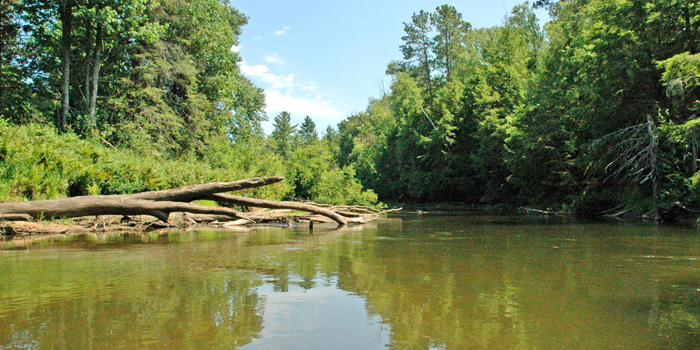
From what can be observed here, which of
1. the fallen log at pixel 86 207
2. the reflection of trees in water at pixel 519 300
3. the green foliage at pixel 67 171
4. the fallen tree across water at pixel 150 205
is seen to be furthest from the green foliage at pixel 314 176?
the reflection of trees in water at pixel 519 300

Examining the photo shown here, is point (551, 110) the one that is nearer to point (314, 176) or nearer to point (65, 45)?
point (314, 176)

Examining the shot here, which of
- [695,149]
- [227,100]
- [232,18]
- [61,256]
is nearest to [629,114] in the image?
[695,149]

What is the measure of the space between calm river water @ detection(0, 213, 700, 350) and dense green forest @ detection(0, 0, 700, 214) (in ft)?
27.0

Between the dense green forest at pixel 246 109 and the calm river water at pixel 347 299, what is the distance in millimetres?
8230

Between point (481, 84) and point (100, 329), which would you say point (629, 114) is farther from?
point (100, 329)

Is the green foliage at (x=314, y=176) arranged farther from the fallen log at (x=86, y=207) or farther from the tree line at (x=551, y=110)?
the tree line at (x=551, y=110)

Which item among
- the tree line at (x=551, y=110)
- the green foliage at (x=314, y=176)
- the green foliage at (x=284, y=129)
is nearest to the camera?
the tree line at (x=551, y=110)

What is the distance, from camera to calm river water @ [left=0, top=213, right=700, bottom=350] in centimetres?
324

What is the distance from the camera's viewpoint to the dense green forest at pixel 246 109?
16.0 meters

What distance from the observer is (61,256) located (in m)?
7.14

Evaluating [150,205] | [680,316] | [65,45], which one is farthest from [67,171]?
[680,316]

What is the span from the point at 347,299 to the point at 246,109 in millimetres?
39912

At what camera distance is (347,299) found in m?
4.51

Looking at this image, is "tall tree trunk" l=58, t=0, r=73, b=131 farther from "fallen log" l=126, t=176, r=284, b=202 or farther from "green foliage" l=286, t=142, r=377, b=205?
"fallen log" l=126, t=176, r=284, b=202
